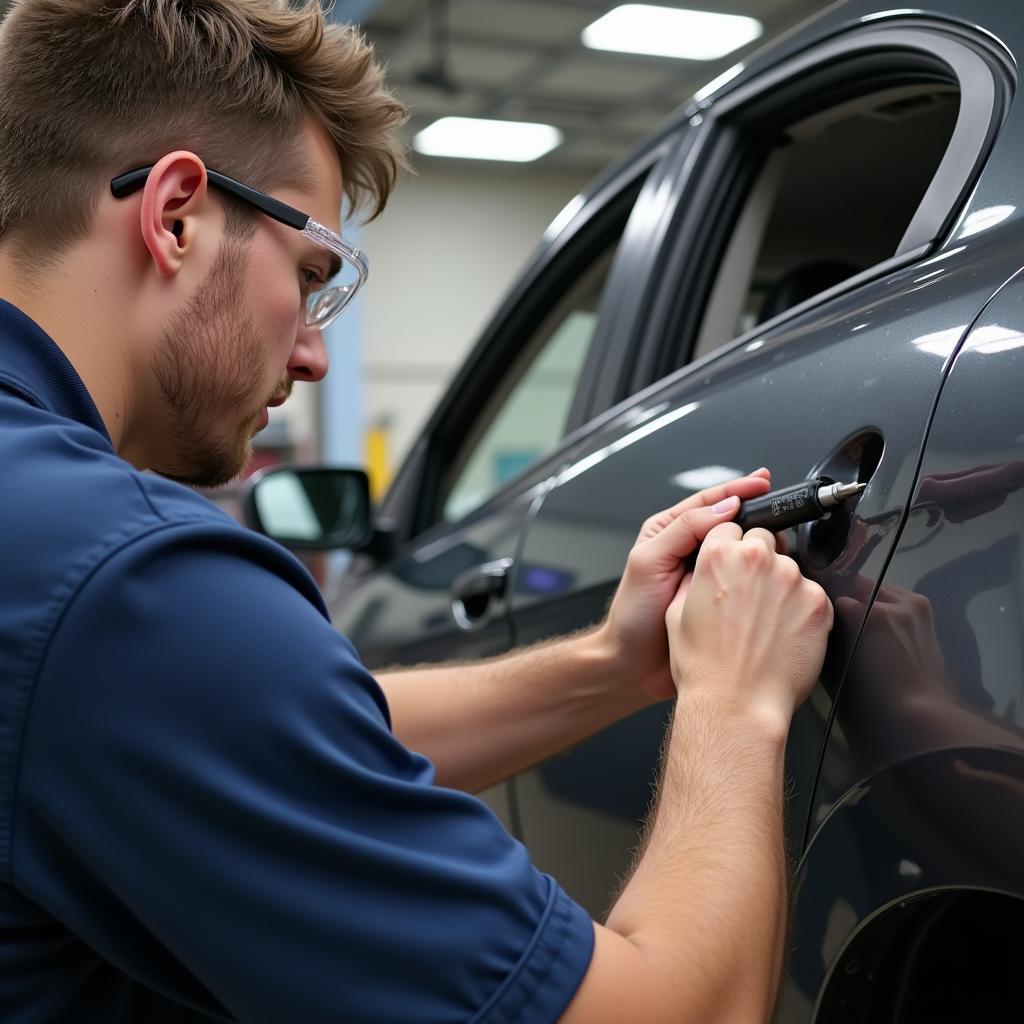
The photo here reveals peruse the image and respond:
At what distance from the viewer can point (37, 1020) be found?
89 cm

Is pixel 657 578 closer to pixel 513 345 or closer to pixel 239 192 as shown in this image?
pixel 239 192

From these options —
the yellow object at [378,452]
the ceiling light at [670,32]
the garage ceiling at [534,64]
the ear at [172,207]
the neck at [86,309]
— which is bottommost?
the yellow object at [378,452]

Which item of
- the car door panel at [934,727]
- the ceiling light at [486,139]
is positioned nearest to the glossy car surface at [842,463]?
the car door panel at [934,727]

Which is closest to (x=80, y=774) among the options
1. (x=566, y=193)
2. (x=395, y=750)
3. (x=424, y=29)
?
(x=395, y=750)

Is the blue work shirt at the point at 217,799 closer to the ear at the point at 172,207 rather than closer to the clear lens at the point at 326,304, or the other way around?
the ear at the point at 172,207

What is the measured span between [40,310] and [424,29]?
797 cm

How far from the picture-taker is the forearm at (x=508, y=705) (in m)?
1.38

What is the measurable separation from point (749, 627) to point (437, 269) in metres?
11.0

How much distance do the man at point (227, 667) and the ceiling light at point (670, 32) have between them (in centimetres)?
714

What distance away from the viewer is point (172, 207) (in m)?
1.11

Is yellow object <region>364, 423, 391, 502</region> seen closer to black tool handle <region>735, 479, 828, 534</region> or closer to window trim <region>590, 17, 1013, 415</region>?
window trim <region>590, 17, 1013, 415</region>

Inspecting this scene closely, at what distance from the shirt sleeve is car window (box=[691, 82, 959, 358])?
3.68 feet

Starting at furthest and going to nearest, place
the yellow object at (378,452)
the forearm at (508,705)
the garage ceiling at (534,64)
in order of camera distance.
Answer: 1. the yellow object at (378,452)
2. the garage ceiling at (534,64)
3. the forearm at (508,705)

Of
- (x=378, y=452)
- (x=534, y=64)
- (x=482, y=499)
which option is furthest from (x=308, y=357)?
(x=378, y=452)
